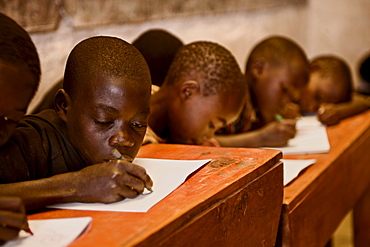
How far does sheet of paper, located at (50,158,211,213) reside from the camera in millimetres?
769

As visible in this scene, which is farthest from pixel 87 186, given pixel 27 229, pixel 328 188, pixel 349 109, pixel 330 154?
pixel 349 109

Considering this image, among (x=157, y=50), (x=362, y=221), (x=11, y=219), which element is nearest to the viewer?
(x=11, y=219)

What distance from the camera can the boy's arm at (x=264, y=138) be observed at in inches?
64.4

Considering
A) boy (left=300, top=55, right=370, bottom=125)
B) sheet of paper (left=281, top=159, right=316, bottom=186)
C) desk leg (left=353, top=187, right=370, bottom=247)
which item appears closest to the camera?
sheet of paper (left=281, top=159, right=316, bottom=186)

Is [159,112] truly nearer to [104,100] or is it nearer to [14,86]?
[104,100]

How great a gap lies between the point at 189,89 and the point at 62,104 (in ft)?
1.73

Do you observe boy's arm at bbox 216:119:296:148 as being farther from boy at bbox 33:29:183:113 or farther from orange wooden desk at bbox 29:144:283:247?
orange wooden desk at bbox 29:144:283:247

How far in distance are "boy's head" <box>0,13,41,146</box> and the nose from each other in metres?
0.17

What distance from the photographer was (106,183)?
78 cm

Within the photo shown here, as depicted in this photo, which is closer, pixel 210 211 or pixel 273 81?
pixel 210 211

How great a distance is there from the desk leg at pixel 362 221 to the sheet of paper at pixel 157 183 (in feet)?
4.31

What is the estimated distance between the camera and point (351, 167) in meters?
1.58

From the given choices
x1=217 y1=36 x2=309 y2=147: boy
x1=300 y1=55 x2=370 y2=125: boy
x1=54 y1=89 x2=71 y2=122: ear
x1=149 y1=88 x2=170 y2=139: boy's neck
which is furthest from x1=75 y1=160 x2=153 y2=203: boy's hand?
x1=300 y1=55 x2=370 y2=125: boy

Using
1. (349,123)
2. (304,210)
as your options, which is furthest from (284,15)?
(304,210)
